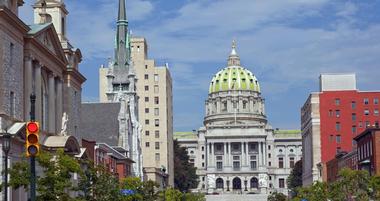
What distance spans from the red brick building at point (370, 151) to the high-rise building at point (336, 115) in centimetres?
3635

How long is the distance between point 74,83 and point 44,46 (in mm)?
14382

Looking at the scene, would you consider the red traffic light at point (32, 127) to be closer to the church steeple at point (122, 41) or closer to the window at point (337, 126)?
the window at point (337, 126)

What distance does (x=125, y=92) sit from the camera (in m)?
152

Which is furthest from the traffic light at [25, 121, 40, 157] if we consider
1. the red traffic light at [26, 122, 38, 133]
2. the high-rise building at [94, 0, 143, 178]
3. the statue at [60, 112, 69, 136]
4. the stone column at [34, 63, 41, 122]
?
the high-rise building at [94, 0, 143, 178]

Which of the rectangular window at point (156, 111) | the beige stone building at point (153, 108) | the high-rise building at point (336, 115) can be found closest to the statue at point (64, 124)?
the high-rise building at point (336, 115)

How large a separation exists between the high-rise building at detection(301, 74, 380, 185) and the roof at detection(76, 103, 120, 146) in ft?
122

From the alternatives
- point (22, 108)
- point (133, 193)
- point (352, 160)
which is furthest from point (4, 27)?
point (352, 160)

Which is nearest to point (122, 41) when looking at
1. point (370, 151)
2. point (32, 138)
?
point (370, 151)

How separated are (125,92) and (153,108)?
35812 millimetres

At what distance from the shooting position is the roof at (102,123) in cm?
14038

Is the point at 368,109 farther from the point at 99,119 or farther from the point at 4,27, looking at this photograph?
the point at 4,27

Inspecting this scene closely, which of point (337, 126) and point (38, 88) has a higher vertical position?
point (337, 126)

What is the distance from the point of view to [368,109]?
494 feet

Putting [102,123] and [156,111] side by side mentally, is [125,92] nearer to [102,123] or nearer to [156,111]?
[102,123]
